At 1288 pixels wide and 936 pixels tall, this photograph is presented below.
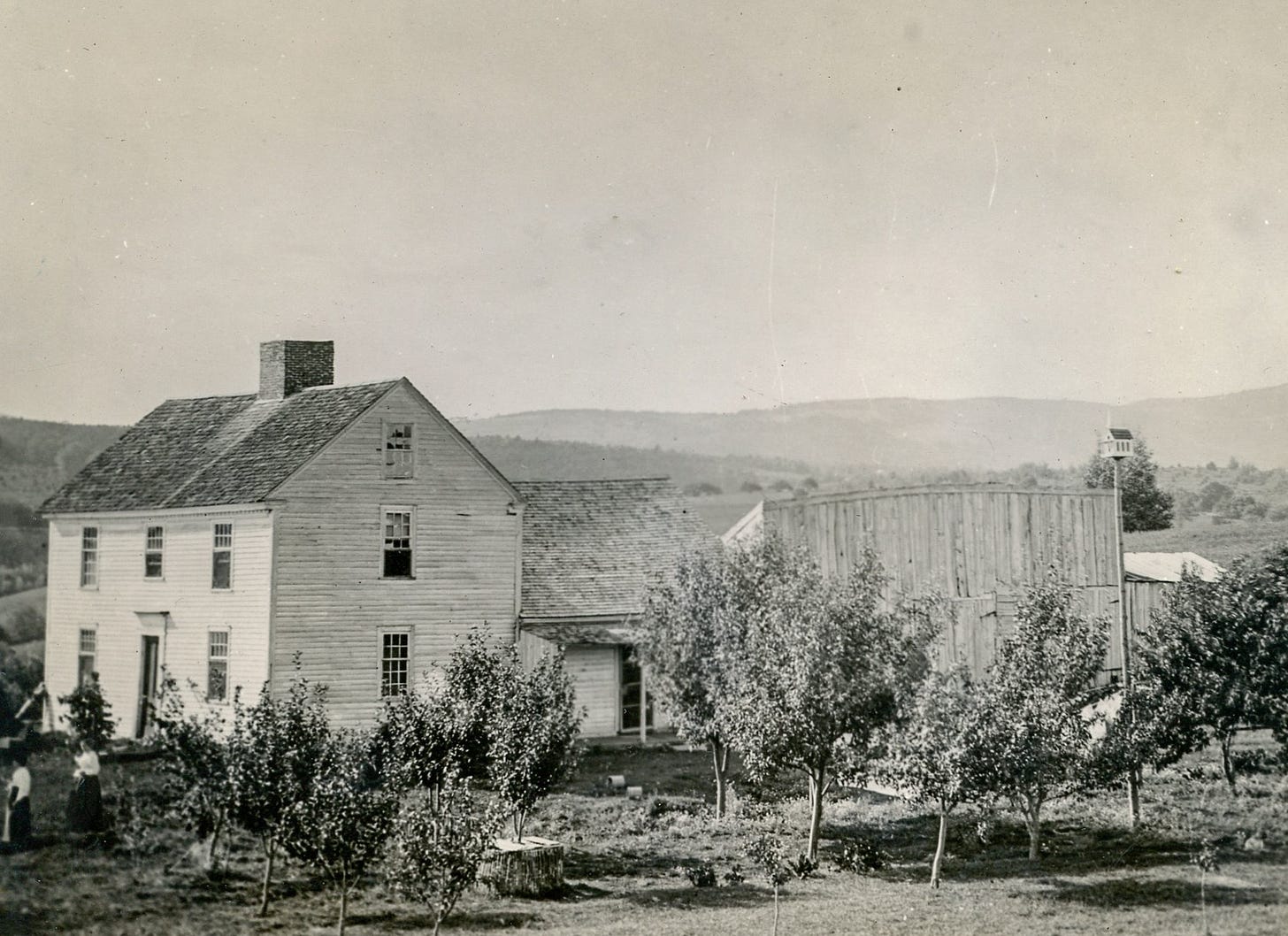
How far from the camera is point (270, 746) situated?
9.27m

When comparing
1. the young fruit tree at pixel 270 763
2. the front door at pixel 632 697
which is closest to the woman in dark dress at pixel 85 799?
the young fruit tree at pixel 270 763

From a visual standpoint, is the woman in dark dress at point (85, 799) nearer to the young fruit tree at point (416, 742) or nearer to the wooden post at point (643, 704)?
the young fruit tree at point (416, 742)

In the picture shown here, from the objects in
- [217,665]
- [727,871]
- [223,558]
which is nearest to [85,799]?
[217,665]

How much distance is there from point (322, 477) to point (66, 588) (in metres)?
2.30

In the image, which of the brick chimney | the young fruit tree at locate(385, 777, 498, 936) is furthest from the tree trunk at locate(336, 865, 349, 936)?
the brick chimney

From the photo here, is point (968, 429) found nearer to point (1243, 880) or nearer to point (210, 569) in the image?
point (1243, 880)

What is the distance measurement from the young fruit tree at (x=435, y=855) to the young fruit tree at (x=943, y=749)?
5036 millimetres

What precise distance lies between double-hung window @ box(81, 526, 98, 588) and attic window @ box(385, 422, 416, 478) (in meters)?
2.57

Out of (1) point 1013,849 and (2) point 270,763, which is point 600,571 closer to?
(2) point 270,763

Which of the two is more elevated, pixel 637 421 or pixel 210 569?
pixel 637 421

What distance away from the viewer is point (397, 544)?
10.2 meters

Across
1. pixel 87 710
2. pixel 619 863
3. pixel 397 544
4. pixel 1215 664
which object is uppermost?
pixel 397 544

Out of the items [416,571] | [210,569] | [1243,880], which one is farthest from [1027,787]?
[210,569]

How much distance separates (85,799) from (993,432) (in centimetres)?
1122
